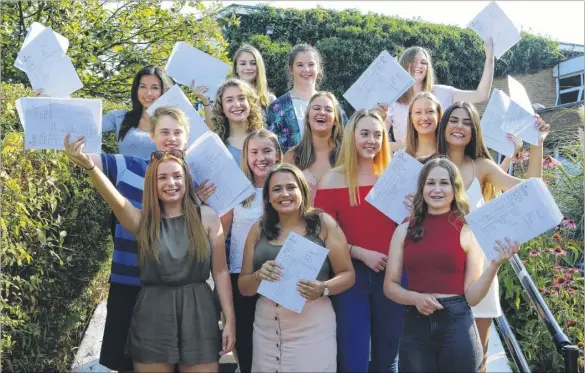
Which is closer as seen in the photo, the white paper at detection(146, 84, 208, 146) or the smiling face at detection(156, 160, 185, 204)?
the smiling face at detection(156, 160, 185, 204)

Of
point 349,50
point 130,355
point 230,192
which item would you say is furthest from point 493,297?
point 349,50

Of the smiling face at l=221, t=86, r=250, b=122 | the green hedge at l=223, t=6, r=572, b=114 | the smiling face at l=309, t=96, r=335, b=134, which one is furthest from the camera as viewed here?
the green hedge at l=223, t=6, r=572, b=114

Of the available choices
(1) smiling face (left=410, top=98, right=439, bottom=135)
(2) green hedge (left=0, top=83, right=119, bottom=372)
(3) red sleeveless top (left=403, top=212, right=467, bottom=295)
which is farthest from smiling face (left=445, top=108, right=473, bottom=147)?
(2) green hedge (left=0, top=83, right=119, bottom=372)

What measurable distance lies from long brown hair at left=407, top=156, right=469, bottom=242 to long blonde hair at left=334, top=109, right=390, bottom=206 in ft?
1.34

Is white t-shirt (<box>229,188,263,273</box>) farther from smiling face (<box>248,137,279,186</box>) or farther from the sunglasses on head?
the sunglasses on head

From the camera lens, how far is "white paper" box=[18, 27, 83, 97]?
4.41 meters

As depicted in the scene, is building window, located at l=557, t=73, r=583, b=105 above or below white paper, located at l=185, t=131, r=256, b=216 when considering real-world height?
above

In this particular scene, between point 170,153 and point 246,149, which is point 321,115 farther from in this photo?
point 170,153

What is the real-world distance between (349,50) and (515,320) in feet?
45.1

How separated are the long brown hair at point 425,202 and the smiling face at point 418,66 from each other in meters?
1.64

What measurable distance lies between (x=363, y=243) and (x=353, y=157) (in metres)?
0.56

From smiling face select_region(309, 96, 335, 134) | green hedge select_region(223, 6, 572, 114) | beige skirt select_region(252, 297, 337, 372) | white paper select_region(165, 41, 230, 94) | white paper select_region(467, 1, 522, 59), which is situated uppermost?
green hedge select_region(223, 6, 572, 114)

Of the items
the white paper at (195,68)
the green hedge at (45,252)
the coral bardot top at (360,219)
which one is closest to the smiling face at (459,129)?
the coral bardot top at (360,219)

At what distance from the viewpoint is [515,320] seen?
6008 mm
